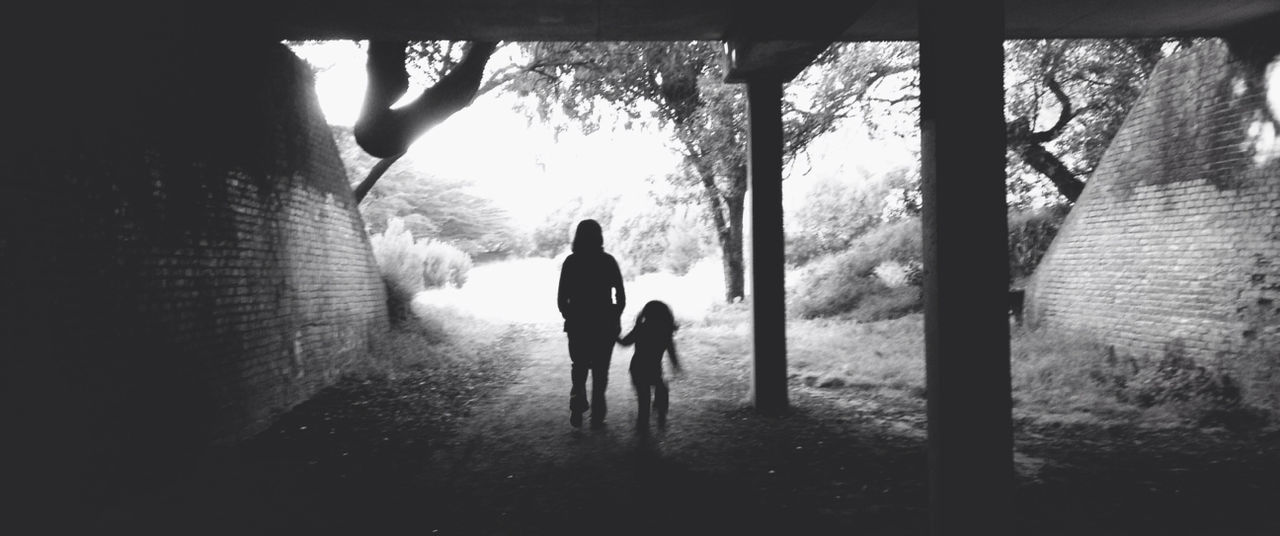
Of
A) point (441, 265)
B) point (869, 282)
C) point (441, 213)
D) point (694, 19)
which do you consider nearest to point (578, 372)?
point (694, 19)

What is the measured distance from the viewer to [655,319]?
17.0 feet

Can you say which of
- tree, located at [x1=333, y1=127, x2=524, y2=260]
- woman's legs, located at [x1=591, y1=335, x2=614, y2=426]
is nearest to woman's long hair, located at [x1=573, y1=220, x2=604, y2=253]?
woman's legs, located at [x1=591, y1=335, x2=614, y2=426]

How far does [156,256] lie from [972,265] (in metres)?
5.28

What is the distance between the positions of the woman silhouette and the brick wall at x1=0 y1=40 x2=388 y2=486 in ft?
9.49

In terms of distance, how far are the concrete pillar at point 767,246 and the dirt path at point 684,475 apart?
43 cm

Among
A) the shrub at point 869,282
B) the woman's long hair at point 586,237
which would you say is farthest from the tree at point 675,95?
the woman's long hair at point 586,237

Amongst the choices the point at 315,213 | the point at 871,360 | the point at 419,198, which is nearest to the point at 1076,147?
the point at 871,360

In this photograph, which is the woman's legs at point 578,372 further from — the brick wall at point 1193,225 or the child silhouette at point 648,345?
the brick wall at point 1193,225

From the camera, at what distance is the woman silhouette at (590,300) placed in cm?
533

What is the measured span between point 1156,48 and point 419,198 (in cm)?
3259

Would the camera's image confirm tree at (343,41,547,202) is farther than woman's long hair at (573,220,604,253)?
Yes

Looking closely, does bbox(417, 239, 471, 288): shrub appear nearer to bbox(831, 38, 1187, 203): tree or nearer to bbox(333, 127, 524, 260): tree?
bbox(333, 127, 524, 260): tree

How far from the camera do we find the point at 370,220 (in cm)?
2788

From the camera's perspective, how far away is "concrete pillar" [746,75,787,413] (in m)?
6.14
